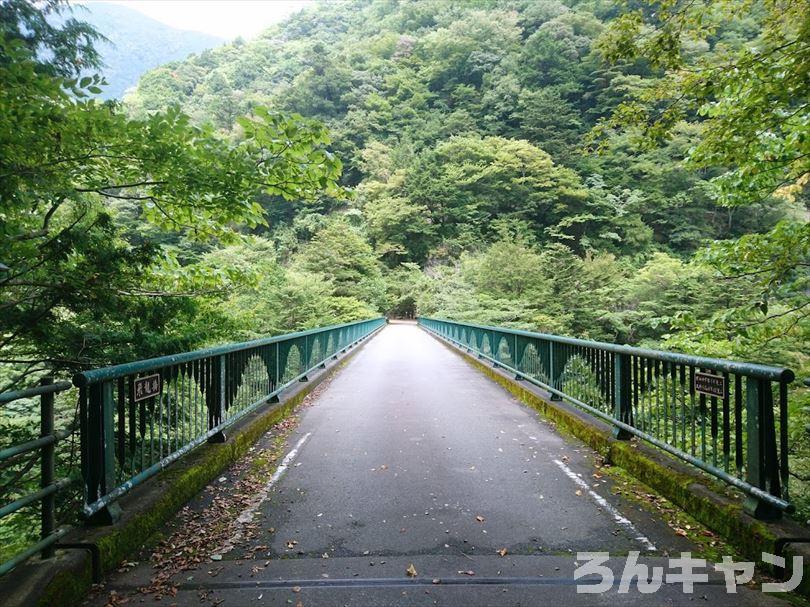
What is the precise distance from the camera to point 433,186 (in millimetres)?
58438

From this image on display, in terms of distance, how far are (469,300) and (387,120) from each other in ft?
167

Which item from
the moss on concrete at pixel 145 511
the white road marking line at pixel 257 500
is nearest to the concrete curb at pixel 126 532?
the moss on concrete at pixel 145 511

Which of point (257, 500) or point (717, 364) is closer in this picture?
point (717, 364)

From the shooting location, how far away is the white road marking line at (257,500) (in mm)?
3336

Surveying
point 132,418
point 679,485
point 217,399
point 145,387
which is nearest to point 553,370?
point 679,485

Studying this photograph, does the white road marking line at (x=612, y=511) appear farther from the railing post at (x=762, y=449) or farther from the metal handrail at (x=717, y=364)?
the metal handrail at (x=717, y=364)

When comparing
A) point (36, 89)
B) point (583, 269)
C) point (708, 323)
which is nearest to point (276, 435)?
point (36, 89)

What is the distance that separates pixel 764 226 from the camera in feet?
141

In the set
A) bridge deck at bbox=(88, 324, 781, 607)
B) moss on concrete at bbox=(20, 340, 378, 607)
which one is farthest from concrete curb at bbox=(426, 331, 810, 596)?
moss on concrete at bbox=(20, 340, 378, 607)

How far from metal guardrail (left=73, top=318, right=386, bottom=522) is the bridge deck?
0.60 metres

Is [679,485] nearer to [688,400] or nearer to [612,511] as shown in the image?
[612,511]

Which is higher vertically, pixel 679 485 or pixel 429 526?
pixel 679 485

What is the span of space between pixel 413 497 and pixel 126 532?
2.28 meters

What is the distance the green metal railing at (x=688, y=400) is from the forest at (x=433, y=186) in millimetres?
1212
